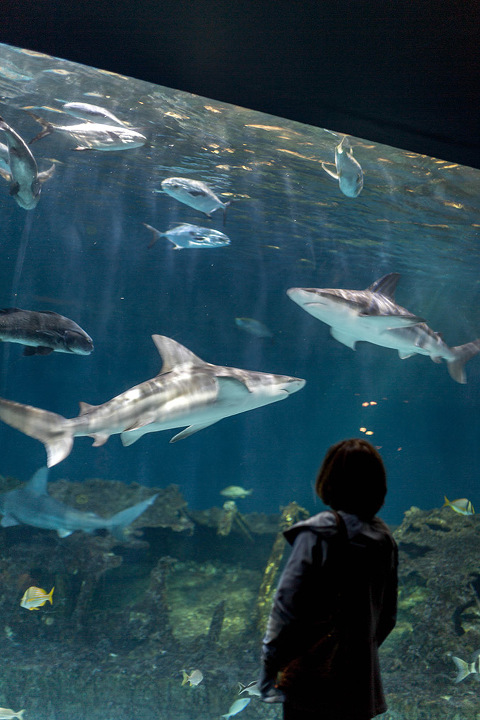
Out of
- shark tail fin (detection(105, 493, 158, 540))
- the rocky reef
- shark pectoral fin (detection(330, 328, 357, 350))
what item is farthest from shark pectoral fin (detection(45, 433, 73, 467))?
shark tail fin (detection(105, 493, 158, 540))

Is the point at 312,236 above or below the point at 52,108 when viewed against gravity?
below

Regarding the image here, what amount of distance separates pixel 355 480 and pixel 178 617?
10.9 m

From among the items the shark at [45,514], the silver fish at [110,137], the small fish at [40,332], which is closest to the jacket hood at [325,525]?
the small fish at [40,332]

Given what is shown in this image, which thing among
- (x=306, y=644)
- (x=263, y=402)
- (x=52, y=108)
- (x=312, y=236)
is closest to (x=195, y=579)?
(x=263, y=402)

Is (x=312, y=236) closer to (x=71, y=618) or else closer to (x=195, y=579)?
(x=195, y=579)

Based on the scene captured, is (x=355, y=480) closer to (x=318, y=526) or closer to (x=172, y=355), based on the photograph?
(x=318, y=526)

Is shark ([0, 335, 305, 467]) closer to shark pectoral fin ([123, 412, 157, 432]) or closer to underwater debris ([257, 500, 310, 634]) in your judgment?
shark pectoral fin ([123, 412, 157, 432])

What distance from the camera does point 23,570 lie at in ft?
36.0

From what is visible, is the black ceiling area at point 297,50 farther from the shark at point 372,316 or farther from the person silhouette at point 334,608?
the person silhouette at point 334,608

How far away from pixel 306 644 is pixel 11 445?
2007 inches

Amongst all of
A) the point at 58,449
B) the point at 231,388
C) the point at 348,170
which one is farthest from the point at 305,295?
the point at 58,449

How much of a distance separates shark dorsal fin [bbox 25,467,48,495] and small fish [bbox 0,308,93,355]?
627 cm

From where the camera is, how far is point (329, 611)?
2.10 m

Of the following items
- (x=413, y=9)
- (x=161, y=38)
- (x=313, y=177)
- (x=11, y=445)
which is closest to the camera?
(x=413, y=9)
